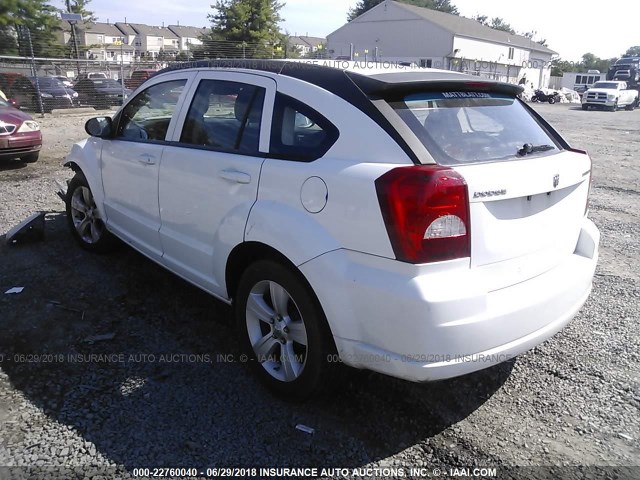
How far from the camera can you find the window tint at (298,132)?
272cm

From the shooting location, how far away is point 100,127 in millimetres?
4598

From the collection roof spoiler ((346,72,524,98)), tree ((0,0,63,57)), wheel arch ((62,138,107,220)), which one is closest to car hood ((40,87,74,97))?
tree ((0,0,63,57))

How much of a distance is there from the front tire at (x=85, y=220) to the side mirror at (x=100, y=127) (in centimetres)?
61

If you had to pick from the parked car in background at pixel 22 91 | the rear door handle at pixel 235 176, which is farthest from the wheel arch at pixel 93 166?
the parked car in background at pixel 22 91

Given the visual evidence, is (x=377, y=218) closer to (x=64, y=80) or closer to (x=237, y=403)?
(x=237, y=403)

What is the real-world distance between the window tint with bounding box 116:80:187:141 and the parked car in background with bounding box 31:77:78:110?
1689 centimetres

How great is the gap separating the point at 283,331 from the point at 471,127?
1506mm

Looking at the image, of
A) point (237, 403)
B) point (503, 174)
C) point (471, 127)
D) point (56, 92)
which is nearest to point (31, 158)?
point (237, 403)

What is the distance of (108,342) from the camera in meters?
3.63

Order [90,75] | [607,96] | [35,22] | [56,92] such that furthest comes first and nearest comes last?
1. [35,22]
2. [607,96]
3. [90,75]
4. [56,92]

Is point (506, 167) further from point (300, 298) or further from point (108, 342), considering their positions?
point (108, 342)

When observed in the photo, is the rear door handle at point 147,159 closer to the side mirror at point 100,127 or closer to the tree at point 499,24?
the side mirror at point 100,127

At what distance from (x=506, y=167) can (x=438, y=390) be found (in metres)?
1.41

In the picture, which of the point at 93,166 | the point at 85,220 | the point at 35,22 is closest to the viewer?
the point at 93,166
